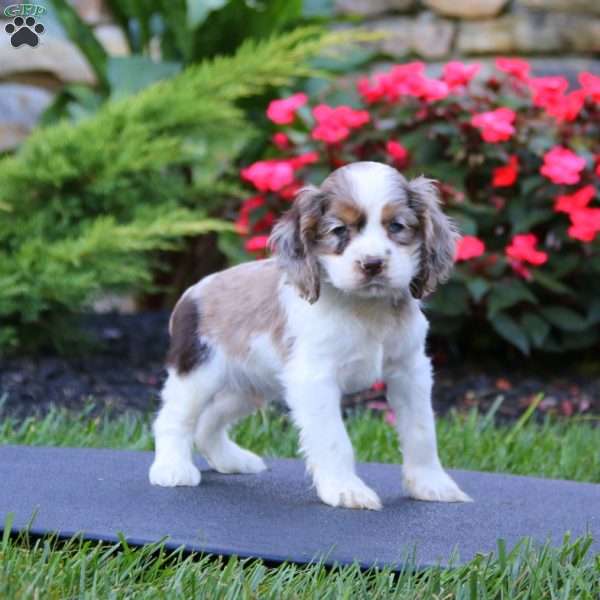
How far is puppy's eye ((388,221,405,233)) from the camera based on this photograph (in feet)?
11.7

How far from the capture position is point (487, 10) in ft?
33.9

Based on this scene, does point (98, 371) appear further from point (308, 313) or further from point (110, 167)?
point (308, 313)

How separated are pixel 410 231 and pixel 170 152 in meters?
3.40

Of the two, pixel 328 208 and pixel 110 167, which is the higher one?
pixel 328 208

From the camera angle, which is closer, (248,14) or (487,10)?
(248,14)

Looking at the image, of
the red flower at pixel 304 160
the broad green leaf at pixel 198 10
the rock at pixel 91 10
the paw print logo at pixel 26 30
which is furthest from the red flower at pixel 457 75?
the rock at pixel 91 10

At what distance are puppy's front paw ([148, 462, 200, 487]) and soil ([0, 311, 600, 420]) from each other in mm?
1742

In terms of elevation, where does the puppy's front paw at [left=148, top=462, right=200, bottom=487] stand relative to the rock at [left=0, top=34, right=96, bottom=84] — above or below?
below

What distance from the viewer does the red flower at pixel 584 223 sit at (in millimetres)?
6328

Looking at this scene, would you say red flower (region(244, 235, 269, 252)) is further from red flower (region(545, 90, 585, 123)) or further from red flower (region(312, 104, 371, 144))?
red flower (region(545, 90, 585, 123))

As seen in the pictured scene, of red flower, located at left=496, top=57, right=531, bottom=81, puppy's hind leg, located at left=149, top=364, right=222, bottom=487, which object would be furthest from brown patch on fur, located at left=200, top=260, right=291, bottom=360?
red flower, located at left=496, top=57, right=531, bottom=81

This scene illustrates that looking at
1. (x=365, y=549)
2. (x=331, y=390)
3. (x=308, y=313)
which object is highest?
(x=308, y=313)

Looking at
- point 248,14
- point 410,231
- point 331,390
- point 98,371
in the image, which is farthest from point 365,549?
point 248,14

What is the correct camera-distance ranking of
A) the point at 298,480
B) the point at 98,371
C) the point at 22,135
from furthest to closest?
the point at 22,135 → the point at 98,371 → the point at 298,480
